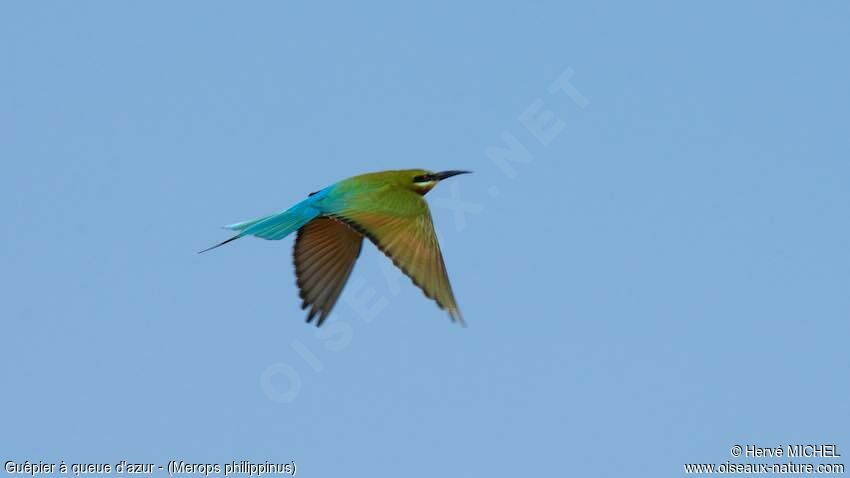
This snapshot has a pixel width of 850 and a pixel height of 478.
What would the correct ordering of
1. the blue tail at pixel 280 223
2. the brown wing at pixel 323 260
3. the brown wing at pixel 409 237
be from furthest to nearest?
the brown wing at pixel 323 260 < the blue tail at pixel 280 223 < the brown wing at pixel 409 237

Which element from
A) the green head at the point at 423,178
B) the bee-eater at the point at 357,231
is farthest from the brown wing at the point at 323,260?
the green head at the point at 423,178

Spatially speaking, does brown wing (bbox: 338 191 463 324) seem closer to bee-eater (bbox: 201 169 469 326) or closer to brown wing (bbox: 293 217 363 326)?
bee-eater (bbox: 201 169 469 326)

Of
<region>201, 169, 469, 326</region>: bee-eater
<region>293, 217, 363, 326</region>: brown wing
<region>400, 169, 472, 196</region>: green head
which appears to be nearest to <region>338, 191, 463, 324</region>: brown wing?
<region>201, 169, 469, 326</region>: bee-eater

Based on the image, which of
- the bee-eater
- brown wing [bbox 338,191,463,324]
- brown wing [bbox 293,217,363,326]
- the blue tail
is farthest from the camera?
brown wing [bbox 293,217,363,326]

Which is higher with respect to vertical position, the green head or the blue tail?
the green head

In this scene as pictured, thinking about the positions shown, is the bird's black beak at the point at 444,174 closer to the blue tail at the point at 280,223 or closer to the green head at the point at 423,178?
the green head at the point at 423,178

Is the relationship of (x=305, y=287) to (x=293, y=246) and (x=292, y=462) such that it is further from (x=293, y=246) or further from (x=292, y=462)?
(x=292, y=462)

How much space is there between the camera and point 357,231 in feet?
29.1

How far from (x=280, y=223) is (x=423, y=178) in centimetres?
130

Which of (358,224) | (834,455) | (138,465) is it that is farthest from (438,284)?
(834,455)

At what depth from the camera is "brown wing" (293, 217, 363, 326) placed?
9594 mm

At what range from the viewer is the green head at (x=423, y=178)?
9.62 meters

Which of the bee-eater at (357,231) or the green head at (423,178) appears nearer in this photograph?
the bee-eater at (357,231)

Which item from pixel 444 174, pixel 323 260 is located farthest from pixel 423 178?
pixel 323 260
